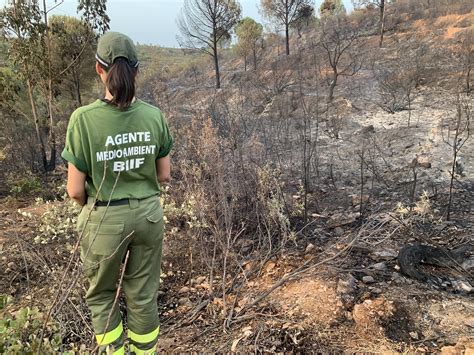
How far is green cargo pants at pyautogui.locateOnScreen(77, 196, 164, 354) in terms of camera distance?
173 cm

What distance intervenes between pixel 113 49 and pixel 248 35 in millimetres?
20776

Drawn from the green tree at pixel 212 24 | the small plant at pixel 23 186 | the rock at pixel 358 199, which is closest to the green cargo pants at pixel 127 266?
the rock at pixel 358 199

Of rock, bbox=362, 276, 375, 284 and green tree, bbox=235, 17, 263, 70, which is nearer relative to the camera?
rock, bbox=362, 276, 375, 284

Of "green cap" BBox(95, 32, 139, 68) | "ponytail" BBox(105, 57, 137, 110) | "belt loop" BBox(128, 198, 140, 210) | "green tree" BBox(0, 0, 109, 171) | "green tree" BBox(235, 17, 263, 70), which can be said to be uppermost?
"green tree" BBox(235, 17, 263, 70)

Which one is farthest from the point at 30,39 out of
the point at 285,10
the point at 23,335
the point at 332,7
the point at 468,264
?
the point at 332,7

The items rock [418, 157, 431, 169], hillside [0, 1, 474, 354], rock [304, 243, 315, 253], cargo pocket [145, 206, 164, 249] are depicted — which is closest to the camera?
cargo pocket [145, 206, 164, 249]

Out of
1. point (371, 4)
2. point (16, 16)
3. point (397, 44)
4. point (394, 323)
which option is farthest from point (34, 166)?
point (371, 4)

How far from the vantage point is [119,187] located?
5.76 ft

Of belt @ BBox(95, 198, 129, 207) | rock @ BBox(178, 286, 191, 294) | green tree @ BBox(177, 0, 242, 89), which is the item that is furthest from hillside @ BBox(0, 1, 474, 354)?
green tree @ BBox(177, 0, 242, 89)

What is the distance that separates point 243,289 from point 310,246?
839mm

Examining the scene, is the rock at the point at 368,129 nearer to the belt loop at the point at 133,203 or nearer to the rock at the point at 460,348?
the rock at the point at 460,348

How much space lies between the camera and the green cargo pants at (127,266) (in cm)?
173

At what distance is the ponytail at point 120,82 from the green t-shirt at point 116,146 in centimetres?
7

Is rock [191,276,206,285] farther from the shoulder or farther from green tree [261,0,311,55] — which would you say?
green tree [261,0,311,55]
